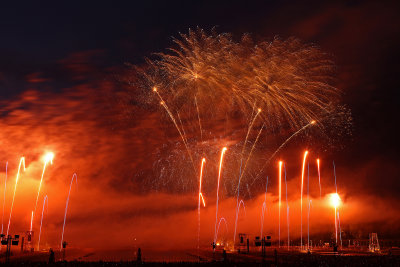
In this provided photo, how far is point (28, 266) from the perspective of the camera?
114 ft

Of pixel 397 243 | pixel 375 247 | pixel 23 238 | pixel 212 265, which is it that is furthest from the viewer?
pixel 397 243

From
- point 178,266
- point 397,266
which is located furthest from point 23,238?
point 397,266

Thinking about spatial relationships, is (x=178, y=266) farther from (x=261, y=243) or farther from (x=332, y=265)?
(x=332, y=265)

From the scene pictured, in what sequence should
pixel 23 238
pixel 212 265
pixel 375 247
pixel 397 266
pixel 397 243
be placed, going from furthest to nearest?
pixel 397 243, pixel 375 247, pixel 23 238, pixel 212 265, pixel 397 266

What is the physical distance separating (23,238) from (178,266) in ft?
120

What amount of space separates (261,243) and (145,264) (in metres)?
11.9

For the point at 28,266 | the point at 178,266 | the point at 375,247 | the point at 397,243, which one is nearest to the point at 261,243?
the point at 178,266

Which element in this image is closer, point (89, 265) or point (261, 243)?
point (89, 265)

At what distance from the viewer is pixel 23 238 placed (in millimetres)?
62438

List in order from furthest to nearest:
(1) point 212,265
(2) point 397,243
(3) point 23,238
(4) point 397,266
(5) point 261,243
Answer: (2) point 397,243
(3) point 23,238
(5) point 261,243
(1) point 212,265
(4) point 397,266

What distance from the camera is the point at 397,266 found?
112 ft

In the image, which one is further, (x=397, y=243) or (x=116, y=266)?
(x=397, y=243)

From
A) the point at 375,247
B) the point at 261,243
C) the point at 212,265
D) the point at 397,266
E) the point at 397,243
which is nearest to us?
the point at 397,266

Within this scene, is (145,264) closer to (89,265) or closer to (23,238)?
(89,265)
